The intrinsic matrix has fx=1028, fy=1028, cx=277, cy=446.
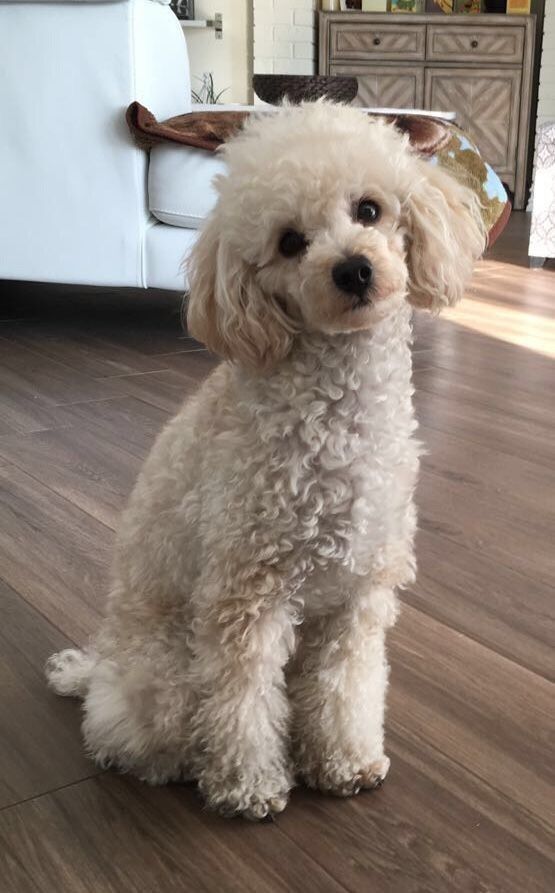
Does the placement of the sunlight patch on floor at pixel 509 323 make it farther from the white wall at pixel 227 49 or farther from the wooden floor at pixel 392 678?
the white wall at pixel 227 49

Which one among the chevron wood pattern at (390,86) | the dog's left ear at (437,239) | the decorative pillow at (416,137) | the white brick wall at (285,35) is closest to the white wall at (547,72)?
the chevron wood pattern at (390,86)

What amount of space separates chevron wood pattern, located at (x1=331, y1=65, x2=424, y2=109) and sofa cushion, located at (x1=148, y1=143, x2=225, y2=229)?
365 cm

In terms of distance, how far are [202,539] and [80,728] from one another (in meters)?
0.33

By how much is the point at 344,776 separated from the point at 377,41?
571 centimetres

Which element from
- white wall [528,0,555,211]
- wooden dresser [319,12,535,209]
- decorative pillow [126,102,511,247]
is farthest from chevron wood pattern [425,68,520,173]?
decorative pillow [126,102,511,247]

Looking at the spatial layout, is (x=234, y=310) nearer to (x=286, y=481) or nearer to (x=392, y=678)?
(x=286, y=481)

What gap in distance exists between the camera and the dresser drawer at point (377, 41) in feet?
19.9

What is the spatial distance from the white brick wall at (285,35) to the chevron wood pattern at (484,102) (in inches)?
29.5

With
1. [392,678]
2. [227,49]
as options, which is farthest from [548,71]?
[392,678]

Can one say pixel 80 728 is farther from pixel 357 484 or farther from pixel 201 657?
pixel 357 484

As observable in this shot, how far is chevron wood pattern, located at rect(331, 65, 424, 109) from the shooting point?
614 cm

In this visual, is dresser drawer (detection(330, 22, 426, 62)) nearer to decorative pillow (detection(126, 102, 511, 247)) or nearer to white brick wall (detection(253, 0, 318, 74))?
white brick wall (detection(253, 0, 318, 74))

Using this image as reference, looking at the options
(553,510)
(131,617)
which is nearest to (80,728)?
(131,617)

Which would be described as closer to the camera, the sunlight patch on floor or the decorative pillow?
the decorative pillow
